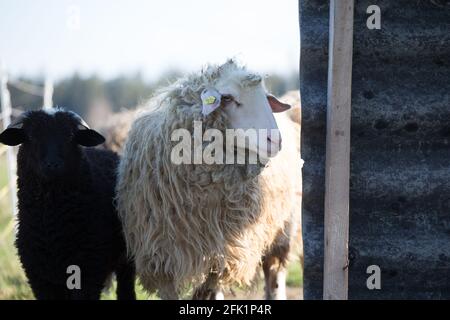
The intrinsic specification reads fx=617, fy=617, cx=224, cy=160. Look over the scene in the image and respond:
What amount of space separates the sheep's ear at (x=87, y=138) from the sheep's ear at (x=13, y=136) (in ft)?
1.27

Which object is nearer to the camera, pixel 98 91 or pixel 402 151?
pixel 402 151

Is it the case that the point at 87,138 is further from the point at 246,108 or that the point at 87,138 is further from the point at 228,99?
the point at 246,108

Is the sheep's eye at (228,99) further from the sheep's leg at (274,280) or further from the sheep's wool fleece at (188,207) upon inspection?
the sheep's leg at (274,280)

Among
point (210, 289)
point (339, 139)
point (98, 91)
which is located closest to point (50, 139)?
point (210, 289)

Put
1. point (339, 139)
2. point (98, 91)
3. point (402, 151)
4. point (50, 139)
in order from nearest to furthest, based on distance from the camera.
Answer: point (339, 139) < point (402, 151) < point (50, 139) < point (98, 91)

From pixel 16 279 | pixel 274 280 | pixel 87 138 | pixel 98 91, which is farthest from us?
pixel 98 91

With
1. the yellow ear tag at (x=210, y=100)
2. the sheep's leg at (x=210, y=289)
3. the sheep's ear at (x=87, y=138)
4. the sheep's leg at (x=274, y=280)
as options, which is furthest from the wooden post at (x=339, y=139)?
the sheep's leg at (x=274, y=280)

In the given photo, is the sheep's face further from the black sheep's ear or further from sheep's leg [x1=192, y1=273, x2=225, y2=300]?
the black sheep's ear

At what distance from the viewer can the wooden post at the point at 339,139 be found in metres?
3.35

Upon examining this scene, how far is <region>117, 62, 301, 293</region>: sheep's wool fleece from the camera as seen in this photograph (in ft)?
14.6

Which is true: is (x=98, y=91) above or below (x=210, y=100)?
above

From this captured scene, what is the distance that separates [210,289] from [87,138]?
1.52m

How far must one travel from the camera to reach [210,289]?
4.88 metres

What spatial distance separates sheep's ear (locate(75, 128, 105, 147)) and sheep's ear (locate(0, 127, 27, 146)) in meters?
0.39
